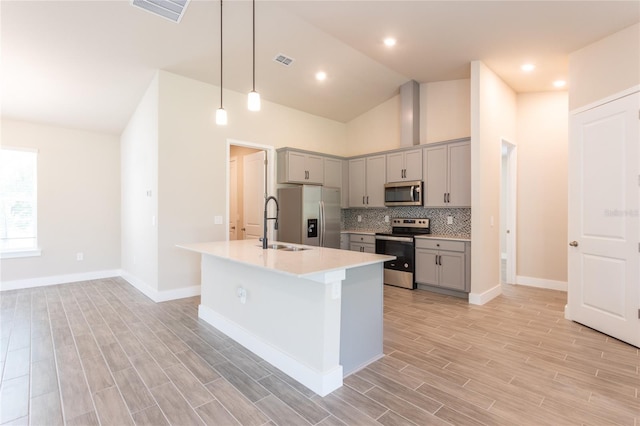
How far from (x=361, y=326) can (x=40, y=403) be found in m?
2.23

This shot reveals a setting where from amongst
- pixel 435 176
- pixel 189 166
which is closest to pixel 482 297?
pixel 435 176

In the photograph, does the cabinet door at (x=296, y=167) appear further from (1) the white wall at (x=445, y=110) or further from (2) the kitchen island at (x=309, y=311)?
(2) the kitchen island at (x=309, y=311)

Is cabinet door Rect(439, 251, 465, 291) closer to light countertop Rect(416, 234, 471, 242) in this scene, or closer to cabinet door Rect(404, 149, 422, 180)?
light countertop Rect(416, 234, 471, 242)

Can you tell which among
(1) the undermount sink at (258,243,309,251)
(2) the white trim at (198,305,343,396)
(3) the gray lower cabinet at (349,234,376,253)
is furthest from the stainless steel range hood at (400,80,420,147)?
(2) the white trim at (198,305,343,396)

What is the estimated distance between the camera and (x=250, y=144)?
5121 millimetres

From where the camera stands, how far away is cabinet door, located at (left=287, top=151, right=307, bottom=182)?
5.31 meters

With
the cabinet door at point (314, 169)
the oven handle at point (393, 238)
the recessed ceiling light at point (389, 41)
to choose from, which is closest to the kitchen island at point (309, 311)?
the oven handle at point (393, 238)

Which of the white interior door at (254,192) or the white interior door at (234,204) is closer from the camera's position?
the white interior door at (254,192)

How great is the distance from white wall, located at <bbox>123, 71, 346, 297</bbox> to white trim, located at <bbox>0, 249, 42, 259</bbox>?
162 cm

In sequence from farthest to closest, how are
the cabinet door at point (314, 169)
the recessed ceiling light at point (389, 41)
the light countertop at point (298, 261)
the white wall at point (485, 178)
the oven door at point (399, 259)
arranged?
1. the cabinet door at point (314, 169)
2. the oven door at point (399, 259)
3. the white wall at point (485, 178)
4. the recessed ceiling light at point (389, 41)
5. the light countertop at point (298, 261)

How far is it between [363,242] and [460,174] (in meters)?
2.00

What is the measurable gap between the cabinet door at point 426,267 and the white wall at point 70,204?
545 cm

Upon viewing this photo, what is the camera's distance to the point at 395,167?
17.7ft

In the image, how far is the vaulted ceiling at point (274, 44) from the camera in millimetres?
3068
